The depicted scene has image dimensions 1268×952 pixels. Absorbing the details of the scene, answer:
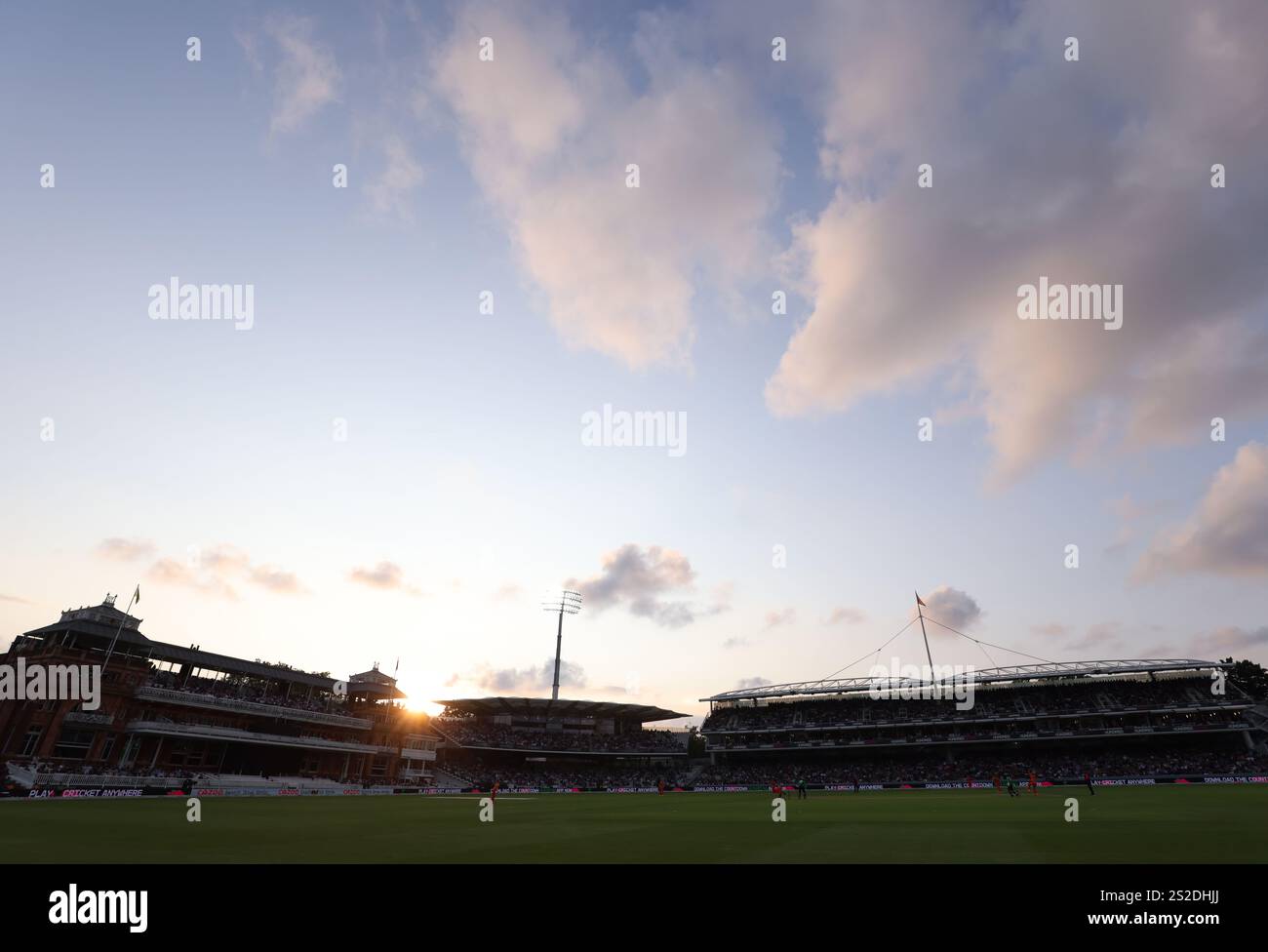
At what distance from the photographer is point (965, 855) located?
1534 cm

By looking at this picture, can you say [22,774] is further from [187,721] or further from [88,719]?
[187,721]

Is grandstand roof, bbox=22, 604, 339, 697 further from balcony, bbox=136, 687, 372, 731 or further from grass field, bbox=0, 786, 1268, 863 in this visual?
grass field, bbox=0, 786, 1268, 863

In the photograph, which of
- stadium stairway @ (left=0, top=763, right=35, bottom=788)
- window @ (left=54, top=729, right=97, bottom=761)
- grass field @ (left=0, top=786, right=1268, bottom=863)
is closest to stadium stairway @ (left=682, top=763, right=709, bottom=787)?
window @ (left=54, top=729, right=97, bottom=761)

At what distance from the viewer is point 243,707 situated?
7012 cm

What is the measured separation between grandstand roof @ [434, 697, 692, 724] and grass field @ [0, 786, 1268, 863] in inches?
3064

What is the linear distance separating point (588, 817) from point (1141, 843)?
73.9 ft

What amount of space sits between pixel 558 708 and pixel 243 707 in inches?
2004

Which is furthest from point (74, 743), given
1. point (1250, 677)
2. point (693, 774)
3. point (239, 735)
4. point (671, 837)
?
point (1250, 677)

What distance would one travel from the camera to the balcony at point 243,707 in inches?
2473

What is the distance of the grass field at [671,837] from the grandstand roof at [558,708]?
7782 cm

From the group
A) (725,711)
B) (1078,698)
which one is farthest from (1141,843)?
(725,711)

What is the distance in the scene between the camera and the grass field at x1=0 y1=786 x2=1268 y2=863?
1590 cm
